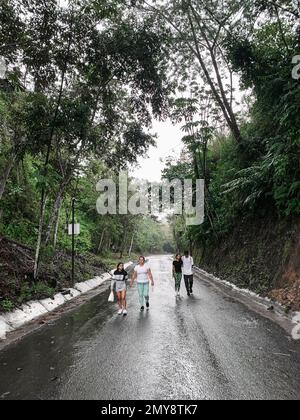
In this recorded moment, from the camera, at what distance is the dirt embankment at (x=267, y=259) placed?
11.0 metres

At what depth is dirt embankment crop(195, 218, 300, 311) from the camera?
11.0m

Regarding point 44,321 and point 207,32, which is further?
point 207,32

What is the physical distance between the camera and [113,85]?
15.5m

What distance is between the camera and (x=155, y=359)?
231 inches

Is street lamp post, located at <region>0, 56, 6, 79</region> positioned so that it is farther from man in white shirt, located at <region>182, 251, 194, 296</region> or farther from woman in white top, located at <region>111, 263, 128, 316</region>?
man in white shirt, located at <region>182, 251, 194, 296</region>

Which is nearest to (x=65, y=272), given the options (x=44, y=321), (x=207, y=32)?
(x=44, y=321)

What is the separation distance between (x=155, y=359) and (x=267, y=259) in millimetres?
9530

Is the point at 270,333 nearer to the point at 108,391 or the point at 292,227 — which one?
the point at 108,391

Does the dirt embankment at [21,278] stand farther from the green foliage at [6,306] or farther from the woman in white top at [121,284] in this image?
the woman in white top at [121,284]

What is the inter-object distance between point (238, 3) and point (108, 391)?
17.3m

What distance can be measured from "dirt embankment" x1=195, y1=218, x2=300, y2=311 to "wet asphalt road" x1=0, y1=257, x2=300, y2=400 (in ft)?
7.01

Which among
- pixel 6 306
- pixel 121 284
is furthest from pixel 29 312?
pixel 121 284

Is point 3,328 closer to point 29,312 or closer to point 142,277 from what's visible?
point 29,312

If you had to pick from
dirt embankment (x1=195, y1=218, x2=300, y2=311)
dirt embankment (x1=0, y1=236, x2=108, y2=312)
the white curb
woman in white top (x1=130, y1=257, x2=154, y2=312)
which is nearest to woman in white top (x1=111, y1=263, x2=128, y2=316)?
woman in white top (x1=130, y1=257, x2=154, y2=312)
